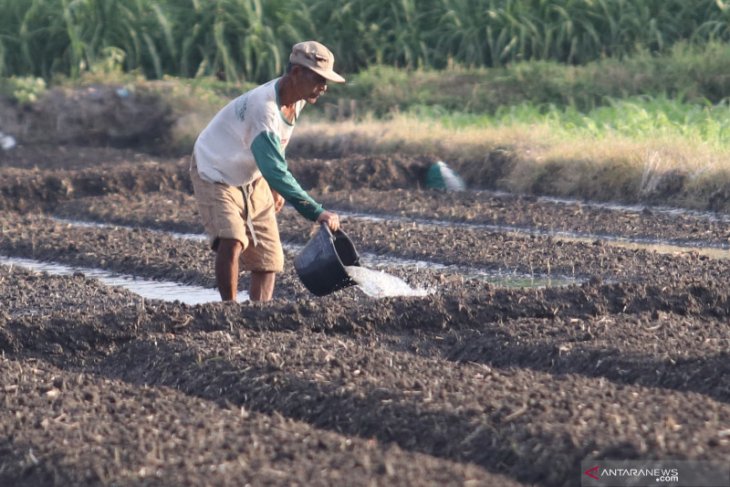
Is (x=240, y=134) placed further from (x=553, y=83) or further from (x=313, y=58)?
(x=553, y=83)

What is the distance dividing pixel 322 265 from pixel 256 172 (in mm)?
597

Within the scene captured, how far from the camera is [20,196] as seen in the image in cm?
1352

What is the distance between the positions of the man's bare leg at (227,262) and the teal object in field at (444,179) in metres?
7.07

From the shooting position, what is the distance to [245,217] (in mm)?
6836

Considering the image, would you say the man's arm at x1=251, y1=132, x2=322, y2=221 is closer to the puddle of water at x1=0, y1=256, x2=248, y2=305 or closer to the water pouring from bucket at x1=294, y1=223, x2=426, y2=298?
the water pouring from bucket at x1=294, y1=223, x2=426, y2=298

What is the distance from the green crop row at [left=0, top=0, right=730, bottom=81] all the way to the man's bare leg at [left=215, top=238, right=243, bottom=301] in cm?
1329

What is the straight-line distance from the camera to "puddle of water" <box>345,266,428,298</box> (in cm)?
689

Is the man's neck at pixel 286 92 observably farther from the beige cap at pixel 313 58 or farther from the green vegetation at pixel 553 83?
the green vegetation at pixel 553 83

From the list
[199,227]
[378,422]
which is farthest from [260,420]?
[199,227]

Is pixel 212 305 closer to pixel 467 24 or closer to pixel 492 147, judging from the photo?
pixel 492 147

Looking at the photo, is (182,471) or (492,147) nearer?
(182,471)

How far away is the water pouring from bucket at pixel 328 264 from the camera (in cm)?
656

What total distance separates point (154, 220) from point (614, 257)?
456 cm

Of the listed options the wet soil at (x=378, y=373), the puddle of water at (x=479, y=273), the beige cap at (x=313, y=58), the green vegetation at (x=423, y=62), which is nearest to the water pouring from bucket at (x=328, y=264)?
the wet soil at (x=378, y=373)
